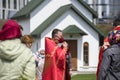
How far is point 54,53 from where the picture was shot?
39.5 ft

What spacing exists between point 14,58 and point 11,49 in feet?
0.42

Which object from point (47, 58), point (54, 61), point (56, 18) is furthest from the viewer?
point (56, 18)

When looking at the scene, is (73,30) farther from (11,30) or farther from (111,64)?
(11,30)

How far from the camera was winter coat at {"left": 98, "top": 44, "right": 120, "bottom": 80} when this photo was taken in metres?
8.77

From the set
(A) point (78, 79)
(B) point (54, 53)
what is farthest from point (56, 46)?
(A) point (78, 79)

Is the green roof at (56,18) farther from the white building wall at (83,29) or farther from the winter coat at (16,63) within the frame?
the winter coat at (16,63)

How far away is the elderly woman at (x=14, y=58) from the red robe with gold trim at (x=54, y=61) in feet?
16.0

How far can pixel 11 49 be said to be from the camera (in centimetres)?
700

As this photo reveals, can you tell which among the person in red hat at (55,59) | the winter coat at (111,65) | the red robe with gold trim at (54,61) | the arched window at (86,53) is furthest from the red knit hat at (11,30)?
the arched window at (86,53)

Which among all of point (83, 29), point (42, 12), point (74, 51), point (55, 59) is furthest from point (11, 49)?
point (42, 12)

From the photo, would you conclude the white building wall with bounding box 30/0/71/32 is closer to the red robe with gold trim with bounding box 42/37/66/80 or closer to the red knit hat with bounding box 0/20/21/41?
the red robe with gold trim with bounding box 42/37/66/80

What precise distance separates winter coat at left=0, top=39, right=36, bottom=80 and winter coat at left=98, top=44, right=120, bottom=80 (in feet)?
6.88

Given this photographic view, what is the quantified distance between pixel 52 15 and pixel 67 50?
32.3 m

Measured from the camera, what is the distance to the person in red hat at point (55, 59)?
11.9 metres
